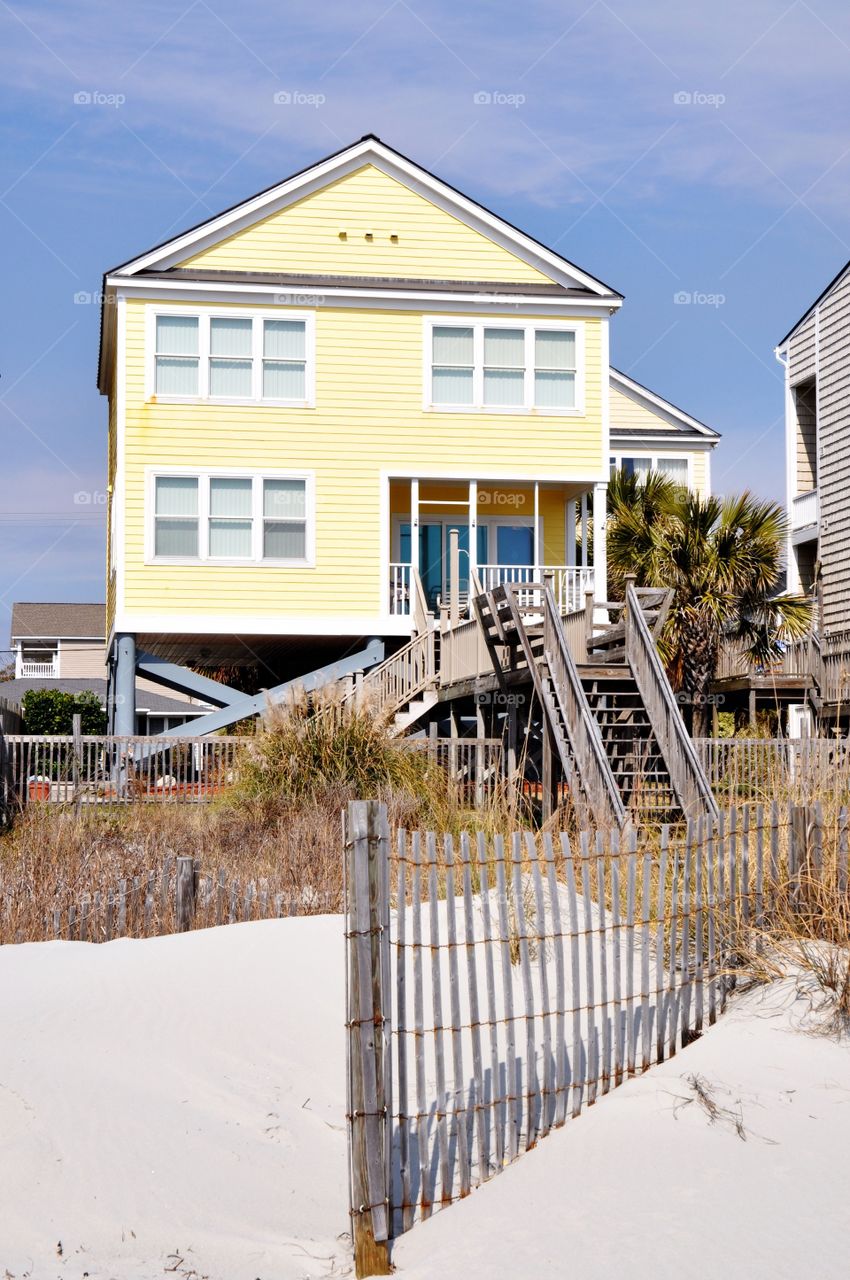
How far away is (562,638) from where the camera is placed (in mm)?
17141

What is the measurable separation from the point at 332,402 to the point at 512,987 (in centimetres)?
2072

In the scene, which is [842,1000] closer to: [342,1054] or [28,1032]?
[342,1054]

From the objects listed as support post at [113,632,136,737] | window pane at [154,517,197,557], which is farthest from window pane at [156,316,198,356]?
support post at [113,632,136,737]

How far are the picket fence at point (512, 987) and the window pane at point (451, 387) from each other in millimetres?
18858

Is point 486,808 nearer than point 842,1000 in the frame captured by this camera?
No

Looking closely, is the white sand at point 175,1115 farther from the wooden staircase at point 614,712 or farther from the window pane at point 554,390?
the window pane at point 554,390

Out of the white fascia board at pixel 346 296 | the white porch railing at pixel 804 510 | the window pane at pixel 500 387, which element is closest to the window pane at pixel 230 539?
the white fascia board at pixel 346 296

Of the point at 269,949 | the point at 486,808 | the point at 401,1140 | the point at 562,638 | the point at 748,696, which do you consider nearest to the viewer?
the point at 401,1140

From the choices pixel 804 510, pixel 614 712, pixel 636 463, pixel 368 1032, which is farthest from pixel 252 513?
pixel 368 1032

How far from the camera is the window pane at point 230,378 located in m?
26.9

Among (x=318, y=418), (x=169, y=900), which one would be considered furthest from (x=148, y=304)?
(x=169, y=900)

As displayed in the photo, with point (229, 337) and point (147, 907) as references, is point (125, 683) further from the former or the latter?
point (147, 907)

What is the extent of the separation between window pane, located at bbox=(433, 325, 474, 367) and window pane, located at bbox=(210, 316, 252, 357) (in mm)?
3614

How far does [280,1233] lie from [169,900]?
615 cm
